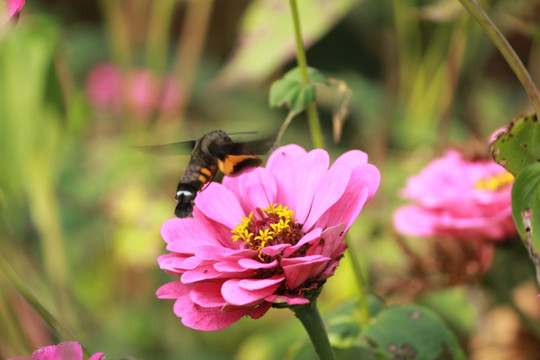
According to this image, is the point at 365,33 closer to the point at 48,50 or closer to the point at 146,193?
the point at 146,193

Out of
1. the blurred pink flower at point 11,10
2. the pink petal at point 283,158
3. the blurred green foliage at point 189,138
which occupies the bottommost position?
the blurred green foliage at point 189,138

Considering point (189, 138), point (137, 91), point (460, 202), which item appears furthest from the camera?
point (137, 91)

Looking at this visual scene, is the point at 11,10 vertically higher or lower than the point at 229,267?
higher

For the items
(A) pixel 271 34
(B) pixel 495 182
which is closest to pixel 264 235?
(B) pixel 495 182

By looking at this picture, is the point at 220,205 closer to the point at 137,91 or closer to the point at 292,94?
the point at 292,94

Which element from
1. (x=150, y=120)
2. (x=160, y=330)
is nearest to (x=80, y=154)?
(x=150, y=120)

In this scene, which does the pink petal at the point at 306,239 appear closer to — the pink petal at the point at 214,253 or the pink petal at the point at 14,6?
the pink petal at the point at 214,253

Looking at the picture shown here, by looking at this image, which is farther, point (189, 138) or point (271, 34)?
point (189, 138)

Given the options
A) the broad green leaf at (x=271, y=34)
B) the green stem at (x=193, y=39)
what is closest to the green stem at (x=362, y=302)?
the broad green leaf at (x=271, y=34)
